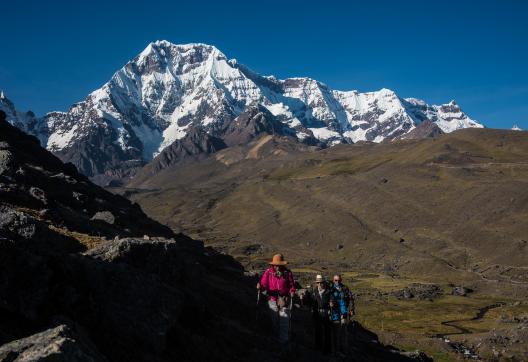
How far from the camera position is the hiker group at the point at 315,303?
24266 mm

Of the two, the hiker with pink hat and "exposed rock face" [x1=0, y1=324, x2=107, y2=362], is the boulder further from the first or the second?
"exposed rock face" [x1=0, y1=324, x2=107, y2=362]

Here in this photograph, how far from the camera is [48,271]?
15367 mm

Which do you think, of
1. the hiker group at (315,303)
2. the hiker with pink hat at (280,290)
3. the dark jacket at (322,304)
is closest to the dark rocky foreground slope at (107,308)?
the hiker with pink hat at (280,290)

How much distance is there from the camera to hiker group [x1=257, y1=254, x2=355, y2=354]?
24.3 meters

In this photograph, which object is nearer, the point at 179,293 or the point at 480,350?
the point at 179,293

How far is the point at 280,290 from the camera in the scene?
956 inches

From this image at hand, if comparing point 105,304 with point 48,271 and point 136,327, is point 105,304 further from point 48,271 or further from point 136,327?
point 48,271

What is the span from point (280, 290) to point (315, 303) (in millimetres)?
3552

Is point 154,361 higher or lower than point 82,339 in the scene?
lower

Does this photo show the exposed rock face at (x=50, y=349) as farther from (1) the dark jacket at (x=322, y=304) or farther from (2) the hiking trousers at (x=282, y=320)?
(1) the dark jacket at (x=322, y=304)

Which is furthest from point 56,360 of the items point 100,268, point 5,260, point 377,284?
point 377,284

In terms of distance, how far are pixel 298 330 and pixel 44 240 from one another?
57.0 ft

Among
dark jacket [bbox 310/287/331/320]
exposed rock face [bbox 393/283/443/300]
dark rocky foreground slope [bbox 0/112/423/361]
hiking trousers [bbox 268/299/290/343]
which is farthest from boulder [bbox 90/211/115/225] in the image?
exposed rock face [bbox 393/283/443/300]

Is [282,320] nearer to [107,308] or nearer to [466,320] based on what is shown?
[107,308]
